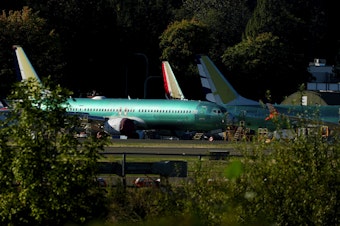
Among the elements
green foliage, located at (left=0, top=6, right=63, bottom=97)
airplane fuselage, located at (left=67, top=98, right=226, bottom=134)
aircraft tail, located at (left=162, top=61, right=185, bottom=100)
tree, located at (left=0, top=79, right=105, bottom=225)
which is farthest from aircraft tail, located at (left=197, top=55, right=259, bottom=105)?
tree, located at (left=0, top=79, right=105, bottom=225)

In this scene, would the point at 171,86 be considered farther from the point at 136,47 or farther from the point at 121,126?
the point at 136,47

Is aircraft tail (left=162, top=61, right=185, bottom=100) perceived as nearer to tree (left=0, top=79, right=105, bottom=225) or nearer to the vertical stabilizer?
the vertical stabilizer

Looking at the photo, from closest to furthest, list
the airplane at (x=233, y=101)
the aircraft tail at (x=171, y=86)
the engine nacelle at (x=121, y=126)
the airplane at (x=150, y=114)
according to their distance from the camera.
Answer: the airplane at (x=233, y=101) → the airplane at (x=150, y=114) → the engine nacelle at (x=121, y=126) → the aircraft tail at (x=171, y=86)

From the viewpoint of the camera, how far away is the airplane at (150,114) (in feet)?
239

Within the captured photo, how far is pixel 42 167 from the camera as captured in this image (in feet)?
75.1

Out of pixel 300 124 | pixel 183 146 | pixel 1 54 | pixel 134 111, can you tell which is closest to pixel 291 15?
pixel 1 54

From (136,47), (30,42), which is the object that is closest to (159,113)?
(30,42)

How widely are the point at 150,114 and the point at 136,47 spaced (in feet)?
138

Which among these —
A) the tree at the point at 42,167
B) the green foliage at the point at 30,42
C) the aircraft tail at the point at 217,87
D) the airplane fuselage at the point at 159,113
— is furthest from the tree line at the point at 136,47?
the tree at the point at 42,167

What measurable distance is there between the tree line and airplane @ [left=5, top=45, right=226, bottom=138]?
18.2m

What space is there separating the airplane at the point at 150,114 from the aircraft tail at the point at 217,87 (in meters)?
Result: 2.44

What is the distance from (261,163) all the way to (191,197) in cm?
167

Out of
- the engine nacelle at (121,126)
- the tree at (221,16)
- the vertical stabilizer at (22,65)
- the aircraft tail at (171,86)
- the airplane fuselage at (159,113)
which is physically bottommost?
the engine nacelle at (121,126)

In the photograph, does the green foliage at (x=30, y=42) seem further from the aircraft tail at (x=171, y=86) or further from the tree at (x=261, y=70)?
the tree at (x=261, y=70)
